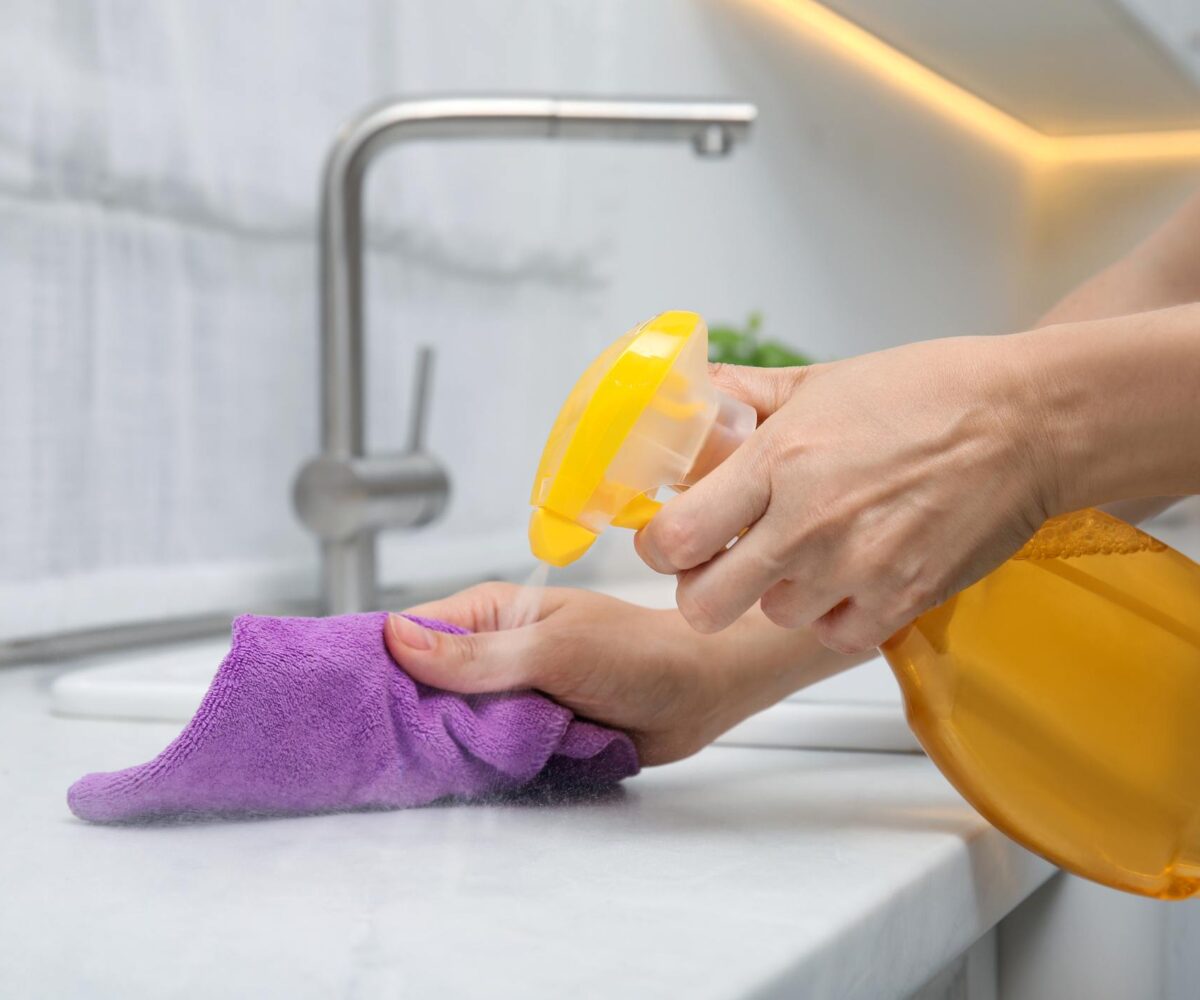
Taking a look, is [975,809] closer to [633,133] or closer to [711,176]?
[633,133]

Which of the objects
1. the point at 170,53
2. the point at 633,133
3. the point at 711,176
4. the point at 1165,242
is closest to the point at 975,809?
the point at 1165,242

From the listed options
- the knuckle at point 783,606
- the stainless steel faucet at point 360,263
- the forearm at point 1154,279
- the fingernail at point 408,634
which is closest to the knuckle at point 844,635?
the knuckle at point 783,606

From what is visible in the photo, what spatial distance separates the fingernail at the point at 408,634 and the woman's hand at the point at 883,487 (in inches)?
3.4

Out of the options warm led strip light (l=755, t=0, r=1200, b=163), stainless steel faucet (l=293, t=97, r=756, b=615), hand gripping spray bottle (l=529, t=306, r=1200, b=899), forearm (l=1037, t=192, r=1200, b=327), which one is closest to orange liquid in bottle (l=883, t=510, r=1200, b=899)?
hand gripping spray bottle (l=529, t=306, r=1200, b=899)

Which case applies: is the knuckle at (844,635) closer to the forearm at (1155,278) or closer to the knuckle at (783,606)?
the knuckle at (783,606)

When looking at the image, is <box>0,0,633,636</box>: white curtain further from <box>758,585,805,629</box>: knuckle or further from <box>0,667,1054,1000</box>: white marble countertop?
<box>758,585,805,629</box>: knuckle

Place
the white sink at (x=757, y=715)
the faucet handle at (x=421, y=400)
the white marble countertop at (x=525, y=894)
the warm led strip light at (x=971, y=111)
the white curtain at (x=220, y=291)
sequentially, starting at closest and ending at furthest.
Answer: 1. the white marble countertop at (x=525, y=894)
2. the white sink at (x=757, y=715)
3. the white curtain at (x=220, y=291)
4. the faucet handle at (x=421, y=400)
5. the warm led strip light at (x=971, y=111)

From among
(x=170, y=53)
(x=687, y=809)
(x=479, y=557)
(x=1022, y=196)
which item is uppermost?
(x=170, y=53)

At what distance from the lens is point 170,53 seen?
72 centimetres

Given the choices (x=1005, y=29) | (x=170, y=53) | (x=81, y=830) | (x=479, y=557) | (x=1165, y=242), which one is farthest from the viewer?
(x=1005, y=29)

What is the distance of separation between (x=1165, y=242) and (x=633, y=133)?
0.93ft

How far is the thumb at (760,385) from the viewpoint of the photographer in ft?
1.23

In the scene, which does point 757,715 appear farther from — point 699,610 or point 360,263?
point 360,263

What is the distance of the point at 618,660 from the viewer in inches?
16.7
